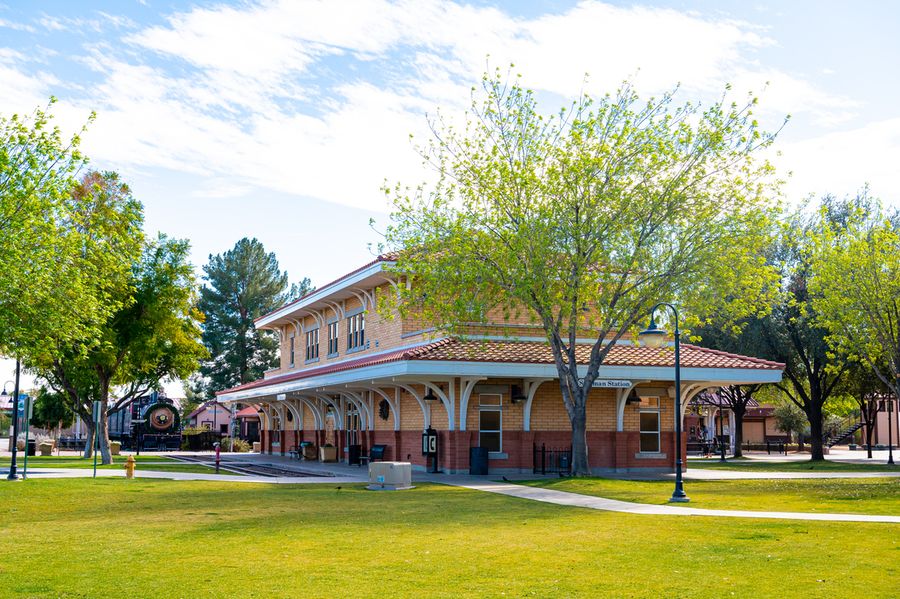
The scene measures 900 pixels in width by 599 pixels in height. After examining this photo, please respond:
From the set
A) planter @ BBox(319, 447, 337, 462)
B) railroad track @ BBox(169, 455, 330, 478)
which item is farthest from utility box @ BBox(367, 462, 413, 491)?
planter @ BBox(319, 447, 337, 462)

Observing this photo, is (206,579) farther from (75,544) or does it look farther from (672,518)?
(672,518)

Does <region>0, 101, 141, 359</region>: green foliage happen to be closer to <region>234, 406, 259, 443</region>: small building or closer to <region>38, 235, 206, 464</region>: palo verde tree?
<region>38, 235, 206, 464</region>: palo verde tree

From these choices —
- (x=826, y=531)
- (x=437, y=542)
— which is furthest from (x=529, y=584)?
(x=826, y=531)

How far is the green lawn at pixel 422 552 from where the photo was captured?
1002 cm

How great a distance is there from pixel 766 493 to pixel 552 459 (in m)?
9.09

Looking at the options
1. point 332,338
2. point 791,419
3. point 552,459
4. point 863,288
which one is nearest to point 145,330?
point 332,338

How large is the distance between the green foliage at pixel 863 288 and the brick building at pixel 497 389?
3.09 meters

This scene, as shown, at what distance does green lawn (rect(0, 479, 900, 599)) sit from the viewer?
1002 cm

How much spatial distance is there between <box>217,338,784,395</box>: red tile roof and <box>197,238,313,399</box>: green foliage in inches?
1892

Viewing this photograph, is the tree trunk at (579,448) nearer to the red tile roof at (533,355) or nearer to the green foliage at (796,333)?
the red tile roof at (533,355)

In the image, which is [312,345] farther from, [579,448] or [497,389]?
[579,448]

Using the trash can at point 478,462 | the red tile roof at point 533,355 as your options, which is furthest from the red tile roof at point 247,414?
the trash can at point 478,462

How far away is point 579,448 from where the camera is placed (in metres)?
27.5

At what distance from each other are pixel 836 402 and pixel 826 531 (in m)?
57.2
